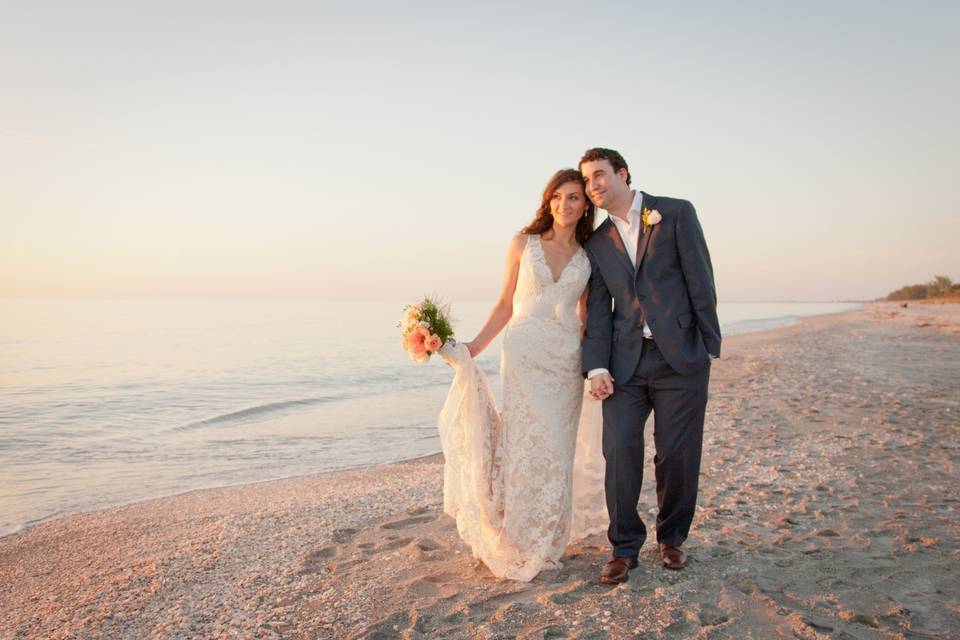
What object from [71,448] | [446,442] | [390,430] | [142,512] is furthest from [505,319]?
[71,448]

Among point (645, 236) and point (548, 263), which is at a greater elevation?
point (645, 236)

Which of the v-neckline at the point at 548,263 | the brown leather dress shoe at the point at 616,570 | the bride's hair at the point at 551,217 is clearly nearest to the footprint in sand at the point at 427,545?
the brown leather dress shoe at the point at 616,570

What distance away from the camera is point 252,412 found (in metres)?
12.8

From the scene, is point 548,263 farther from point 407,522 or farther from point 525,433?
point 407,522

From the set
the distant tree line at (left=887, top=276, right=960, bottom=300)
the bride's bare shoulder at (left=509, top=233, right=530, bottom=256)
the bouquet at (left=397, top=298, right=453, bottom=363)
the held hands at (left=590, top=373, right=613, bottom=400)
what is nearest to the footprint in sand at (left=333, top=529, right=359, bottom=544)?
the bouquet at (left=397, top=298, right=453, bottom=363)

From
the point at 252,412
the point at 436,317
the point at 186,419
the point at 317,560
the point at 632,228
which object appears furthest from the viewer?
the point at 252,412


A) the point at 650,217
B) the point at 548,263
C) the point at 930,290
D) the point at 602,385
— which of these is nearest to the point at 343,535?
the point at 602,385

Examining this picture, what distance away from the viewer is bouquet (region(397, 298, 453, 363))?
3.99 meters

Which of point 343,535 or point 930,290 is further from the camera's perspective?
point 930,290

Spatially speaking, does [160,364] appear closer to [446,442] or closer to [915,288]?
[446,442]

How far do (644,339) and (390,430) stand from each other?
7.58m

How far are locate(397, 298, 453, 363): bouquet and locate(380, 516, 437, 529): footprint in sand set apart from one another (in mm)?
1654

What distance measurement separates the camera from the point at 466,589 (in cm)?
365

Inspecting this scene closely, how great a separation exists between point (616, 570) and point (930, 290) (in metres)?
74.5
